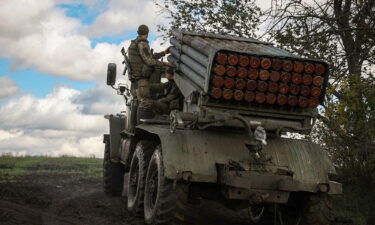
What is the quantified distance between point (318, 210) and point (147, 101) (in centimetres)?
389

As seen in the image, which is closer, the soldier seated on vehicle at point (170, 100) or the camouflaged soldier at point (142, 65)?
the soldier seated on vehicle at point (170, 100)

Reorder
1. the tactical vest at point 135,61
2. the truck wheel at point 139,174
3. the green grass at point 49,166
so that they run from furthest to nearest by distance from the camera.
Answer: the green grass at point 49,166
the tactical vest at point 135,61
the truck wheel at point 139,174

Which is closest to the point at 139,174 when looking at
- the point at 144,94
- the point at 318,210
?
the point at 144,94

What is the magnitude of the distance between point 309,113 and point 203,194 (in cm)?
201

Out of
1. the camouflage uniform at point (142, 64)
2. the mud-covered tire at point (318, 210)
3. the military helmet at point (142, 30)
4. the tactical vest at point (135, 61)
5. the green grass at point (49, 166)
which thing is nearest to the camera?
the mud-covered tire at point (318, 210)

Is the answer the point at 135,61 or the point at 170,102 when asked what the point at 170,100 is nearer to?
the point at 170,102

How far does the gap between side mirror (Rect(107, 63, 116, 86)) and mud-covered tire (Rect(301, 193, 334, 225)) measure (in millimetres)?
5115

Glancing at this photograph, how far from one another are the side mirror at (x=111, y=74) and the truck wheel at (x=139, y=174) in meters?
2.15

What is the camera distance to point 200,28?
17531 mm

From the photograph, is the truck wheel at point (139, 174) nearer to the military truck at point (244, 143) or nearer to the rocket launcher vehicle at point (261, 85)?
the military truck at point (244, 143)

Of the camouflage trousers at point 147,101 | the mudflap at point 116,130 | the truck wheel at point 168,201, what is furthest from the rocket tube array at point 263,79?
the mudflap at point 116,130

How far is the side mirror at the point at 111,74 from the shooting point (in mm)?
12602

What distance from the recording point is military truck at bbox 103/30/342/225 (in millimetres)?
8766

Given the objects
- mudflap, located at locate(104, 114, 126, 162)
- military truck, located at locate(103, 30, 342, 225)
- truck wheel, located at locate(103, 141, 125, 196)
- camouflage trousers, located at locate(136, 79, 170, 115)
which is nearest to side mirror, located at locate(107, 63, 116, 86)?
camouflage trousers, located at locate(136, 79, 170, 115)
